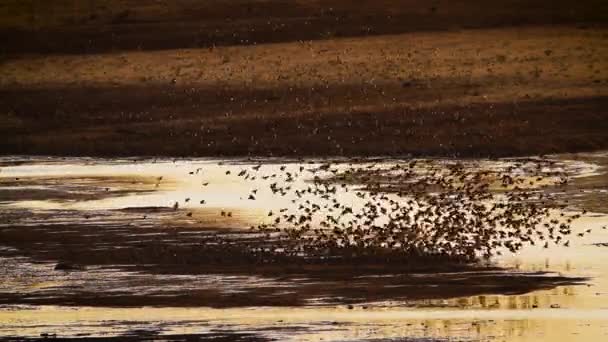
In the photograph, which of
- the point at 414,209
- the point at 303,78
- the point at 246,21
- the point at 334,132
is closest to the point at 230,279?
the point at 414,209

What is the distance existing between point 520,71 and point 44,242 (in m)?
12.3

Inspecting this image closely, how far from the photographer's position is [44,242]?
15.8 meters

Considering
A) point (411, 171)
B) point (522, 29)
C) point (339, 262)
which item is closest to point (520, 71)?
point (522, 29)

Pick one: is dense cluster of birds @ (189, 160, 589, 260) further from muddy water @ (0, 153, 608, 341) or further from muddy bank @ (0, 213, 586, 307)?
muddy bank @ (0, 213, 586, 307)

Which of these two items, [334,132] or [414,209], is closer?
[414,209]

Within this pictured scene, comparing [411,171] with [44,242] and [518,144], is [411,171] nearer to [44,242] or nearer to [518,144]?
[518,144]

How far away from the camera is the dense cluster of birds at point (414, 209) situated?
573 inches

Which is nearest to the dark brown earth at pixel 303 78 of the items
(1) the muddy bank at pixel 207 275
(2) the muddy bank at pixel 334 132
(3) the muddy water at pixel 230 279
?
(2) the muddy bank at pixel 334 132

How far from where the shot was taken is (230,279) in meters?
13.5

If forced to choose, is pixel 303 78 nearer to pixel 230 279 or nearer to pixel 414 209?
pixel 414 209

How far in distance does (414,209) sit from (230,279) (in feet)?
11.4

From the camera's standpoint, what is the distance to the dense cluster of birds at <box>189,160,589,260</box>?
14.5 m

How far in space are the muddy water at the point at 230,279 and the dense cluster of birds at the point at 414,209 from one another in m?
0.27

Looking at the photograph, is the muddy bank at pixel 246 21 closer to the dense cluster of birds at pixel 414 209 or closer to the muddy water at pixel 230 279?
the muddy water at pixel 230 279
